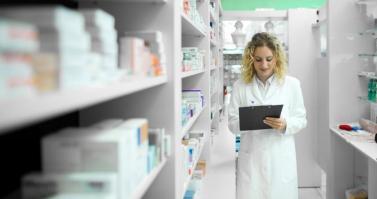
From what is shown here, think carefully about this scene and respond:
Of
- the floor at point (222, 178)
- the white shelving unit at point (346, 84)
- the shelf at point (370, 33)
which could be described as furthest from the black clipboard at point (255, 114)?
the shelf at point (370, 33)

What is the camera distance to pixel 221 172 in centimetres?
473

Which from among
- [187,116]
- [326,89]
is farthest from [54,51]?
[326,89]

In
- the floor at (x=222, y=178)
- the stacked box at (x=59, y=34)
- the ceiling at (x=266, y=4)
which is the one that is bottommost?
the floor at (x=222, y=178)

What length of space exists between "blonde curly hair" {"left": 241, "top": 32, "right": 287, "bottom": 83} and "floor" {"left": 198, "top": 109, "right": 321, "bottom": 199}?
3.90 ft

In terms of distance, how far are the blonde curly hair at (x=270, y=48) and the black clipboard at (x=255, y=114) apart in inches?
11.6

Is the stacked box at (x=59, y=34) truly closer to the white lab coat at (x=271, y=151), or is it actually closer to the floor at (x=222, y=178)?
the white lab coat at (x=271, y=151)

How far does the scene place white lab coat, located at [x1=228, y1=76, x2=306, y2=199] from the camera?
2996 mm

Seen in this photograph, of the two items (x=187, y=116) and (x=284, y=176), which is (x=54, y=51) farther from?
(x=284, y=176)

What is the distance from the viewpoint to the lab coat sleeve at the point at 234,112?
120 inches

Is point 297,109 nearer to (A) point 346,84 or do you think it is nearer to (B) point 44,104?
(A) point 346,84

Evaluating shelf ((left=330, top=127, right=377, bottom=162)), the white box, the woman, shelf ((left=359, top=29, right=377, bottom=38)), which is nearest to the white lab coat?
the woman

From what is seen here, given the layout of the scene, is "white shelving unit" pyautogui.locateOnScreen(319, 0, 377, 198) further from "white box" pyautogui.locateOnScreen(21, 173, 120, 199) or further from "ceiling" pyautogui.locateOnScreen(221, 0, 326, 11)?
"ceiling" pyautogui.locateOnScreen(221, 0, 326, 11)

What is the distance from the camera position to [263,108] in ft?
9.25

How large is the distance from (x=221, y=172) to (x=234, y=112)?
1781mm
